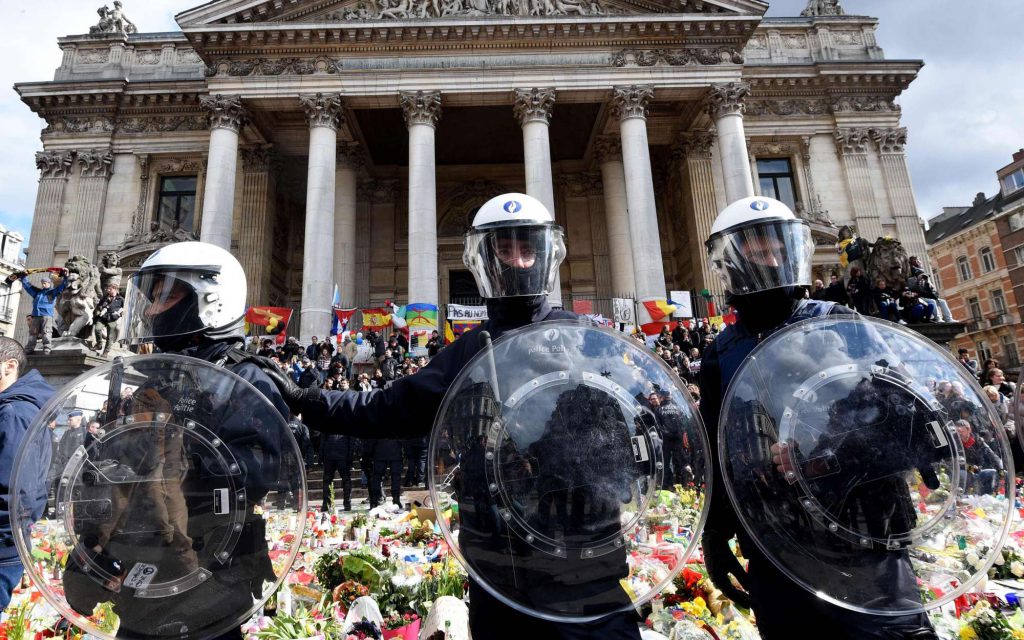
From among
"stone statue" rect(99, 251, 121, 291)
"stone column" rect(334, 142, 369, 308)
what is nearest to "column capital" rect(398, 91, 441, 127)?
"stone column" rect(334, 142, 369, 308)

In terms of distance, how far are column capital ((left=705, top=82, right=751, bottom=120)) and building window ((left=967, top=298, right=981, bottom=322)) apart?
3765 centimetres

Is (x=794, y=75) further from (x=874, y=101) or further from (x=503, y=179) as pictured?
(x=503, y=179)

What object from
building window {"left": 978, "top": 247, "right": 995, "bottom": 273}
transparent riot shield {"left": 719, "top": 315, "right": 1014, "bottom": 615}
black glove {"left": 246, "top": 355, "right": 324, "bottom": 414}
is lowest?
transparent riot shield {"left": 719, "top": 315, "right": 1014, "bottom": 615}

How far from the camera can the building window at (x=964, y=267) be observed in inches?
1784

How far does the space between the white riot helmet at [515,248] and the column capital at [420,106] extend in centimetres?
1842

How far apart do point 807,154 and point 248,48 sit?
2179 cm

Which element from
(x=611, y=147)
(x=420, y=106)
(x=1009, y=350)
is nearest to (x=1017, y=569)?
(x=420, y=106)

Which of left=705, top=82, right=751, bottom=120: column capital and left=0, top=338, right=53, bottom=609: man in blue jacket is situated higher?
left=705, top=82, right=751, bottom=120: column capital

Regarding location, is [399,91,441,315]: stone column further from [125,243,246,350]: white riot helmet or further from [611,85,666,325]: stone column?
[125,243,246,350]: white riot helmet

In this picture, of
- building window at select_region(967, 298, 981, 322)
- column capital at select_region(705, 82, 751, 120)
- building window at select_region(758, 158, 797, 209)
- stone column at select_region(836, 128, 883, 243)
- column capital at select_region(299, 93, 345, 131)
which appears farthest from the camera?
building window at select_region(967, 298, 981, 322)

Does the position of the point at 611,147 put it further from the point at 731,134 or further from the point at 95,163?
the point at 95,163

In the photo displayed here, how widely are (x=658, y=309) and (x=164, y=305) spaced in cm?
1583

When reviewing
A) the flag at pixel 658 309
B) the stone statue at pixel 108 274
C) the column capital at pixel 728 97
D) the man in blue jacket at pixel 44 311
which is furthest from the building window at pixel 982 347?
the man in blue jacket at pixel 44 311

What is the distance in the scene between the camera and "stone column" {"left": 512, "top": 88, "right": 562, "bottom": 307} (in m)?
18.7
